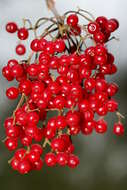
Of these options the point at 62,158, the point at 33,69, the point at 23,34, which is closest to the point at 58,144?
the point at 62,158

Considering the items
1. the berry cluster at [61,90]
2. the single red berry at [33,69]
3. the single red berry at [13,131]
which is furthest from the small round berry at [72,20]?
the single red berry at [13,131]

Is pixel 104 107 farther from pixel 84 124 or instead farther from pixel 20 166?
pixel 20 166

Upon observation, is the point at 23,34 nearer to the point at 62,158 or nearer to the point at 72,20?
the point at 72,20

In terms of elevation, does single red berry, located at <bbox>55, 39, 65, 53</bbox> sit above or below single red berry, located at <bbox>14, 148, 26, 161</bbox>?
above

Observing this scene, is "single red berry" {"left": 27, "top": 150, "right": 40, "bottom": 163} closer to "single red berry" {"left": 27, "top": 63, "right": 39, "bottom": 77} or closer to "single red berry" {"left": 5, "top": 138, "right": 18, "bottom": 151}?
"single red berry" {"left": 5, "top": 138, "right": 18, "bottom": 151}

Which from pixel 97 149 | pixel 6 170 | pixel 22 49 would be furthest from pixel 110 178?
pixel 22 49

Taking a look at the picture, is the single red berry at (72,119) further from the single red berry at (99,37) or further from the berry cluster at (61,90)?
the single red berry at (99,37)

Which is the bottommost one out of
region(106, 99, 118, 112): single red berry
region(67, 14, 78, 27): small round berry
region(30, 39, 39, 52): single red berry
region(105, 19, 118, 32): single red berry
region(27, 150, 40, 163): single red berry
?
region(27, 150, 40, 163): single red berry

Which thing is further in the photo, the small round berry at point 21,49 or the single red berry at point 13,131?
the small round berry at point 21,49

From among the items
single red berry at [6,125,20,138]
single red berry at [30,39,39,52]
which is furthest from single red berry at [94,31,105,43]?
single red berry at [6,125,20,138]
